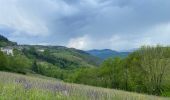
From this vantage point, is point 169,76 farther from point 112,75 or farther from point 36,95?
point 36,95

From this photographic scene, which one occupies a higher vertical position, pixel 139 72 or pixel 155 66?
pixel 155 66

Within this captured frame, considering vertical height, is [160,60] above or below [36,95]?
above

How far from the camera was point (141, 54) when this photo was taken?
67.5 meters

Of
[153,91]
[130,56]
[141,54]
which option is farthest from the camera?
[130,56]

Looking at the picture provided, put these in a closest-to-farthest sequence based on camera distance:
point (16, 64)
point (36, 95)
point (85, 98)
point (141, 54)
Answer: point (36, 95)
point (85, 98)
point (141, 54)
point (16, 64)

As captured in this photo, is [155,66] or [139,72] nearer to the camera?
[155,66]

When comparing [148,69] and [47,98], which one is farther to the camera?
[148,69]

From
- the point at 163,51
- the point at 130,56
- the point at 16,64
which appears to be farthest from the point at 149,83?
the point at 16,64

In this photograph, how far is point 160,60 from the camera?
6394 centimetres

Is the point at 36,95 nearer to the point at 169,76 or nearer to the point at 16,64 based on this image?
the point at 169,76

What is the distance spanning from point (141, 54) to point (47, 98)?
62.2 metres

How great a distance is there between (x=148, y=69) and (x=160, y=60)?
8.24 feet

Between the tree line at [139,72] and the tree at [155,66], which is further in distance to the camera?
the tree line at [139,72]

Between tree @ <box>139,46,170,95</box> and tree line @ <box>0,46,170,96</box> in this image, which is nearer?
tree @ <box>139,46,170,95</box>
